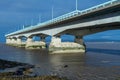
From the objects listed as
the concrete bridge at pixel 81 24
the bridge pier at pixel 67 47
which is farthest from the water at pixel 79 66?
the bridge pier at pixel 67 47

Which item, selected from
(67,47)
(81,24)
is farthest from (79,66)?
(67,47)

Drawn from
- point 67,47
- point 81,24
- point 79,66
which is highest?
point 81,24

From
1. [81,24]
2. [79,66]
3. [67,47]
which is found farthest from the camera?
[67,47]

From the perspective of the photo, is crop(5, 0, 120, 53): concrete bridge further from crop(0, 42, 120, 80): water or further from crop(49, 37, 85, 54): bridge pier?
crop(0, 42, 120, 80): water

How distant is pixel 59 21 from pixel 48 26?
13592 mm

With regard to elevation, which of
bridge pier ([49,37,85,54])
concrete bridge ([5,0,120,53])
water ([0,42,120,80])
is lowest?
water ([0,42,120,80])

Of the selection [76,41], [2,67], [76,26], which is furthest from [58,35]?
[2,67]

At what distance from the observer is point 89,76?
36625 millimetres

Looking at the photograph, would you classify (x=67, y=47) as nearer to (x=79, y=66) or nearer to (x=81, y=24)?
(x=81, y=24)

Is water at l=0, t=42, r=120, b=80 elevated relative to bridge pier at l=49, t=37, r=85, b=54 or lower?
lower

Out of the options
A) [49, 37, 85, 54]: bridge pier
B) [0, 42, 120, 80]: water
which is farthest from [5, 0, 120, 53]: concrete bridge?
[0, 42, 120, 80]: water

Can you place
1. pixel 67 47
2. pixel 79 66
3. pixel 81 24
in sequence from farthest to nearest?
pixel 67 47 → pixel 81 24 → pixel 79 66

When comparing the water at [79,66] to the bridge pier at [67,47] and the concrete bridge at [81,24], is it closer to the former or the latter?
the concrete bridge at [81,24]

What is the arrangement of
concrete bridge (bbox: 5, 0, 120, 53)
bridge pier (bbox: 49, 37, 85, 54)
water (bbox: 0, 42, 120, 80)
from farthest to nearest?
1. bridge pier (bbox: 49, 37, 85, 54)
2. concrete bridge (bbox: 5, 0, 120, 53)
3. water (bbox: 0, 42, 120, 80)
